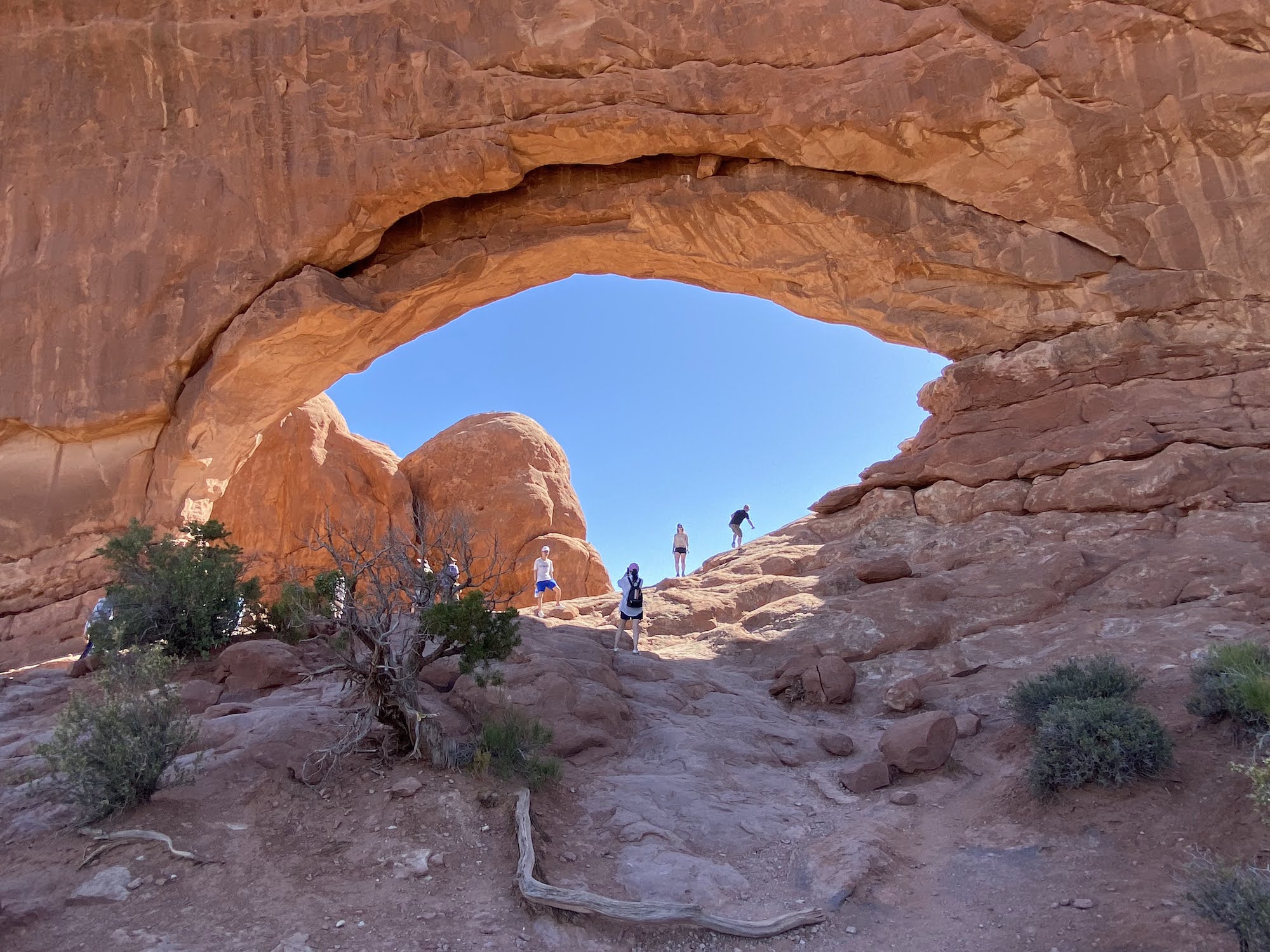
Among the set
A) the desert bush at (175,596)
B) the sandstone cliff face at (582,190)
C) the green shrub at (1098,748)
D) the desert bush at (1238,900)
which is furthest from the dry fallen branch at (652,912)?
the sandstone cliff face at (582,190)

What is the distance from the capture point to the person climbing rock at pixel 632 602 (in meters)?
12.2

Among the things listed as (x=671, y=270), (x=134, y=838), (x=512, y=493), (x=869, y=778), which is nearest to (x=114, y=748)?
(x=134, y=838)

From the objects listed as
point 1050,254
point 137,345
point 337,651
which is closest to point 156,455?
point 137,345

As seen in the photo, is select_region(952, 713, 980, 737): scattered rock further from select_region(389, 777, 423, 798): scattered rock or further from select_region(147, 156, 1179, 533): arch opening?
select_region(147, 156, 1179, 533): arch opening

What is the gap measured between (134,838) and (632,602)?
23.8ft

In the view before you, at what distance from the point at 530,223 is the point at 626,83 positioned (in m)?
3.47

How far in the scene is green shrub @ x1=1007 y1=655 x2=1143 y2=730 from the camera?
787cm

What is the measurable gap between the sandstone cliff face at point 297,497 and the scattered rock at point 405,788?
17384mm

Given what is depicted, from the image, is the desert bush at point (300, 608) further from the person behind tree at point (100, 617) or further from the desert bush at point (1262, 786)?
the desert bush at point (1262, 786)

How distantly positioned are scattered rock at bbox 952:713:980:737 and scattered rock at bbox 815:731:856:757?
3.80ft

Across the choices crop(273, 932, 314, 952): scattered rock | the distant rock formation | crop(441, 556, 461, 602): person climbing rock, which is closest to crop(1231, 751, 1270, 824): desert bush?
crop(273, 932, 314, 952): scattered rock

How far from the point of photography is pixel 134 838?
19.3 ft

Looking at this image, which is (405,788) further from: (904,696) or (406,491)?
(406,491)

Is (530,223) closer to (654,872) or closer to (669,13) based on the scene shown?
(669,13)
